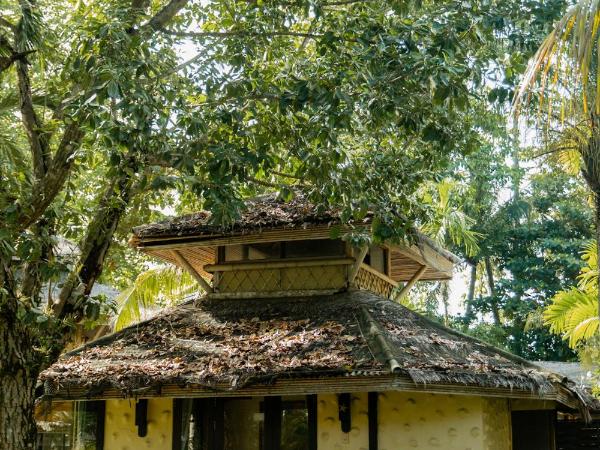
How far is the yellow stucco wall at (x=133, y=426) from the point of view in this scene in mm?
10562

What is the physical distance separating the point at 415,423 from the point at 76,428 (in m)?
4.39

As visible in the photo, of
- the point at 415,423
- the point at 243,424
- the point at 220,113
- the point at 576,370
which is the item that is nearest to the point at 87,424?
the point at 243,424

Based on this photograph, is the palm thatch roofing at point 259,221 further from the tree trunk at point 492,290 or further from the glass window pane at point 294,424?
the tree trunk at point 492,290

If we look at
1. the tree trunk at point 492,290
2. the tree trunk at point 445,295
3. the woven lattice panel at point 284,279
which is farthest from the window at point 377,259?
the tree trunk at point 445,295

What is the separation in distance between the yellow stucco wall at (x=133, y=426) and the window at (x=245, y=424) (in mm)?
140

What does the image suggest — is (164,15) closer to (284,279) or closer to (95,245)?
(95,245)

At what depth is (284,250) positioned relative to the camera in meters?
11.5

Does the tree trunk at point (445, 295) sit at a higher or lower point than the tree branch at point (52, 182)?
higher

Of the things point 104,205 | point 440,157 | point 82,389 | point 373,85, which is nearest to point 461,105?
point 373,85

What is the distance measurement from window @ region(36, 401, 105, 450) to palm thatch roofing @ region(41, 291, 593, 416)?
0.83m

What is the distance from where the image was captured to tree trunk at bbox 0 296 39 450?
8.05m

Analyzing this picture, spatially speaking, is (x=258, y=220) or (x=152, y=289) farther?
(x=152, y=289)

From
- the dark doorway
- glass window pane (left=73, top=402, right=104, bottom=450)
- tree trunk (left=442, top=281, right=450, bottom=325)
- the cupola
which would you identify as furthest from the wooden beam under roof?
tree trunk (left=442, top=281, right=450, bottom=325)

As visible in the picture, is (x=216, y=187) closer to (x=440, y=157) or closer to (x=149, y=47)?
(x=149, y=47)
